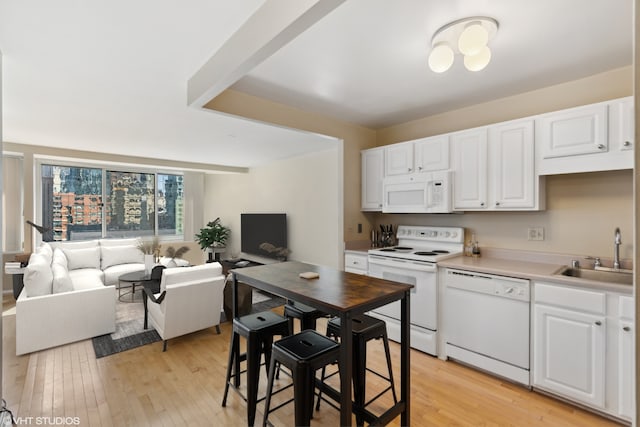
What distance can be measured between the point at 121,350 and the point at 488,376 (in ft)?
11.2

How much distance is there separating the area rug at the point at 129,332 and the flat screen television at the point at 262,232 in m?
1.31

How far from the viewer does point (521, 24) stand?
1746mm

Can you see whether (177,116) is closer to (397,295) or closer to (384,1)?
(384,1)

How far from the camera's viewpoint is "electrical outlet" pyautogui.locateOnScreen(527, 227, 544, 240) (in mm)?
2672

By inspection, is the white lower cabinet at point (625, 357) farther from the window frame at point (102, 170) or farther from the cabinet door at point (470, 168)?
Answer: the window frame at point (102, 170)

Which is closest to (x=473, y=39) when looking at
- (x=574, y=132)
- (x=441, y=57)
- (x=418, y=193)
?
(x=441, y=57)

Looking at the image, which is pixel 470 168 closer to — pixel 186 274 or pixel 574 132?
pixel 574 132

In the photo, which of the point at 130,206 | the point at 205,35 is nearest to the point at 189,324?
the point at 205,35

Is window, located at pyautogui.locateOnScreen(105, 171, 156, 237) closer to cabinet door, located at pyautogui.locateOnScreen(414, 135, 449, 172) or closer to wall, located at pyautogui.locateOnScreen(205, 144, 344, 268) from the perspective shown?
wall, located at pyautogui.locateOnScreen(205, 144, 344, 268)

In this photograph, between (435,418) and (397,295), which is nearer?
(397,295)

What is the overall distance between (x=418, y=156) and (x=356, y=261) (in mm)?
1391

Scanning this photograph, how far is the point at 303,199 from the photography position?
5141 mm

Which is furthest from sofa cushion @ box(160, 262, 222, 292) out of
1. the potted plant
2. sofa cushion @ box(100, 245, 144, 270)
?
the potted plant

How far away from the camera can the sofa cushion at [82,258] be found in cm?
492
